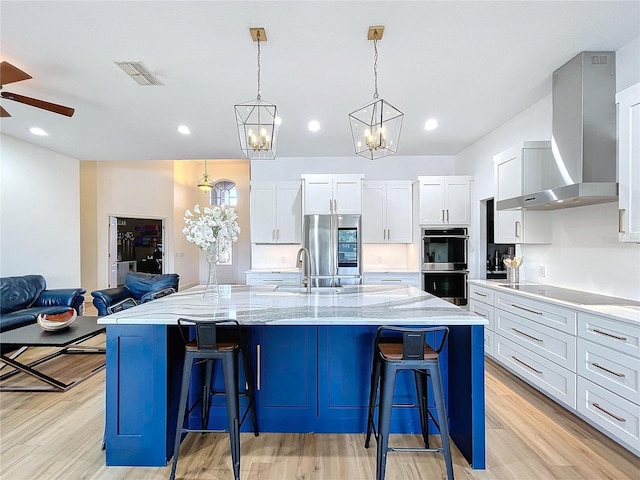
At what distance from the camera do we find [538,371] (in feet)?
9.00

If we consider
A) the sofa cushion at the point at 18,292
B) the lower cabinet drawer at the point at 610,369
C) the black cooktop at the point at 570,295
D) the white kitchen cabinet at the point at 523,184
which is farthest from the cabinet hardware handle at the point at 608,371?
the sofa cushion at the point at 18,292

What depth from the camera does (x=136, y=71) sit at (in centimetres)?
284

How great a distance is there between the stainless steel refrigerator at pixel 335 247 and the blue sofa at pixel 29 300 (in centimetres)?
341

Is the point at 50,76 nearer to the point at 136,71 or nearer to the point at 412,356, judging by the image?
the point at 136,71

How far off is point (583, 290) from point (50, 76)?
17.2ft

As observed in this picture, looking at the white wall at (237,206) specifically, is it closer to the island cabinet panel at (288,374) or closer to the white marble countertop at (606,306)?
the island cabinet panel at (288,374)

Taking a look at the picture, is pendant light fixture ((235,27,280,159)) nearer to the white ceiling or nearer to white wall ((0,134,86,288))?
the white ceiling

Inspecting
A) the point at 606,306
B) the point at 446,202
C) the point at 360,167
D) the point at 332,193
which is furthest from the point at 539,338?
the point at 360,167

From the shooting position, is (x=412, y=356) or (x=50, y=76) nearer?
(x=412, y=356)

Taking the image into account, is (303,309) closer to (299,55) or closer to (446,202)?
(299,55)

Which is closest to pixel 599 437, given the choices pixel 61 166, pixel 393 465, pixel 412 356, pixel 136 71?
pixel 393 465

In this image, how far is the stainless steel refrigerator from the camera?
15.8 feet

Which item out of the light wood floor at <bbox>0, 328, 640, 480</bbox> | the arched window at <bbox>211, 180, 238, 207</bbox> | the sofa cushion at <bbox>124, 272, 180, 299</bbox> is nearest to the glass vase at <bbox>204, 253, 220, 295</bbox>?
the light wood floor at <bbox>0, 328, 640, 480</bbox>

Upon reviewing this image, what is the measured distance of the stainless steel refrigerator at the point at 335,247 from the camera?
4.81 meters
